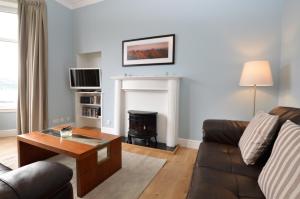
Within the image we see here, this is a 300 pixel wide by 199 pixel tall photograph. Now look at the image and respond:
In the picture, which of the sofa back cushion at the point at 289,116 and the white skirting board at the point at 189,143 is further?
the white skirting board at the point at 189,143

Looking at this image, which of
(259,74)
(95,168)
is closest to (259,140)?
(259,74)

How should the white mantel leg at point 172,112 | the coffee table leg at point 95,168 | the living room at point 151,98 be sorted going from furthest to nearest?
the white mantel leg at point 172,112, the coffee table leg at point 95,168, the living room at point 151,98

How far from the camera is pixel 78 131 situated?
Result: 233 cm

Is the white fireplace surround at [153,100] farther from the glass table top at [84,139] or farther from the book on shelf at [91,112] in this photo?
the glass table top at [84,139]

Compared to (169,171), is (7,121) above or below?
above

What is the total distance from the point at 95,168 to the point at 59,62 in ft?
10.3

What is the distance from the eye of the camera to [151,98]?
10.5ft

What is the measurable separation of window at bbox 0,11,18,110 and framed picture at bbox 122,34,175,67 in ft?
7.57

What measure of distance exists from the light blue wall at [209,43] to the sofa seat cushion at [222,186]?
5.65ft

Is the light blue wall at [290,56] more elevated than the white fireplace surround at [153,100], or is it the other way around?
the light blue wall at [290,56]

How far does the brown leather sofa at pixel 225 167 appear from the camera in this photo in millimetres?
963

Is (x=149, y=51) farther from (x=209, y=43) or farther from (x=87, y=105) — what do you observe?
(x=87, y=105)

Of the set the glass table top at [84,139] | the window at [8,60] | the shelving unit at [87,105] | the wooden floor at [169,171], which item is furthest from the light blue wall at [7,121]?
the glass table top at [84,139]

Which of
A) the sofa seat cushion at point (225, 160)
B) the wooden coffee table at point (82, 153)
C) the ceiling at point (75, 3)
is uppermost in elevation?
the ceiling at point (75, 3)
